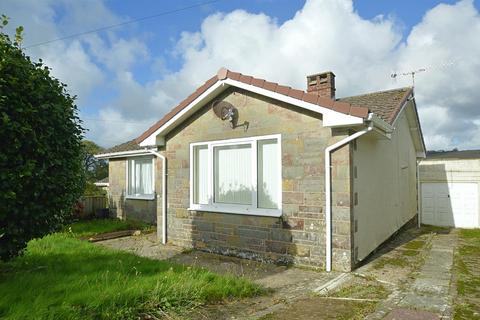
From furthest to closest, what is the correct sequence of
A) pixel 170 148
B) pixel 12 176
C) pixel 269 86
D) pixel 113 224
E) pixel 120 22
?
1. pixel 113 224
2. pixel 120 22
3. pixel 170 148
4. pixel 269 86
5. pixel 12 176

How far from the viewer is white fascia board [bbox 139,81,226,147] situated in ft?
28.8

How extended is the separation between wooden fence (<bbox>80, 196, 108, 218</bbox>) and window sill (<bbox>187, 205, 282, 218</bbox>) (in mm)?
8065

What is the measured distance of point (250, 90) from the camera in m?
8.17

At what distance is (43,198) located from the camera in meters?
4.87

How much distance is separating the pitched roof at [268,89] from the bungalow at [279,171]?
26 millimetres

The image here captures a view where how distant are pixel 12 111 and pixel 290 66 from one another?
14052 millimetres

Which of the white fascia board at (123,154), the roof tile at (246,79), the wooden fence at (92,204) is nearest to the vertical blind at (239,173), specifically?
the roof tile at (246,79)

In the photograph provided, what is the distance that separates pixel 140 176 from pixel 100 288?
427 inches

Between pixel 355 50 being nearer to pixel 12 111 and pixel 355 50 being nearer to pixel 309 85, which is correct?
pixel 309 85

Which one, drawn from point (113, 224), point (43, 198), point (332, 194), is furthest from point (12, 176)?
point (113, 224)

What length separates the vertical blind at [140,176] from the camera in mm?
14734

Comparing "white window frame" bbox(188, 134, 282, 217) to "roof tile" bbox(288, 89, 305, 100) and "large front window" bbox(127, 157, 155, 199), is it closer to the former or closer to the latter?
"roof tile" bbox(288, 89, 305, 100)

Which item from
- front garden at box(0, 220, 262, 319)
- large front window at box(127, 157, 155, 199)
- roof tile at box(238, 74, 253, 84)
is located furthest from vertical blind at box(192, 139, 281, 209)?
large front window at box(127, 157, 155, 199)

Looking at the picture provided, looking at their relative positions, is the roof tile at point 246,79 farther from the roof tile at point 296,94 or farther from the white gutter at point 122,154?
the white gutter at point 122,154
